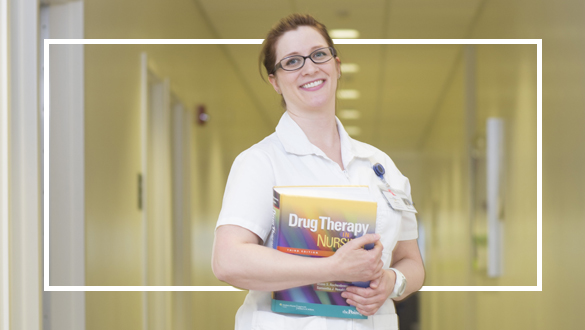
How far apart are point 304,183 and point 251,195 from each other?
0.35 ft

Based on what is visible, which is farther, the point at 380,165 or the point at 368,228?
the point at 380,165

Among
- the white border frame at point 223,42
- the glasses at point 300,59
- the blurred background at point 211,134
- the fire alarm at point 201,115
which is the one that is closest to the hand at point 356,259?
the glasses at point 300,59

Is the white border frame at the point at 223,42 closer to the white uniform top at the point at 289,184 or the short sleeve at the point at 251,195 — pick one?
the white uniform top at the point at 289,184

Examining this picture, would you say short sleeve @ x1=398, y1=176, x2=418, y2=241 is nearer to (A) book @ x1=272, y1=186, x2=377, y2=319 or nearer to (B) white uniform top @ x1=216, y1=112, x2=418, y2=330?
(B) white uniform top @ x1=216, y1=112, x2=418, y2=330

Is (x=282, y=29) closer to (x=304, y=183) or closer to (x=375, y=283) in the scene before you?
(x=304, y=183)

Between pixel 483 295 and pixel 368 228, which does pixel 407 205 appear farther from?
pixel 483 295

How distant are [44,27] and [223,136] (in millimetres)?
1343

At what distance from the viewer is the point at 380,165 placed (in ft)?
3.74

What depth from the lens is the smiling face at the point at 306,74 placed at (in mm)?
1095

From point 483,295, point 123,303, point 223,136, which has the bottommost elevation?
point 483,295

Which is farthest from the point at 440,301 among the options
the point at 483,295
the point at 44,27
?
the point at 44,27

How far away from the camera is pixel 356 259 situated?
3.05 feet

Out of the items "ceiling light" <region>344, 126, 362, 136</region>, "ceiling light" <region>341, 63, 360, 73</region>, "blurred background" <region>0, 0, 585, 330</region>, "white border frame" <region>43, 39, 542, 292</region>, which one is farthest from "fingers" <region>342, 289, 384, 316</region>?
"ceiling light" <region>344, 126, 362, 136</region>

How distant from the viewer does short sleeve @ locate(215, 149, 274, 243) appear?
3.26 ft
